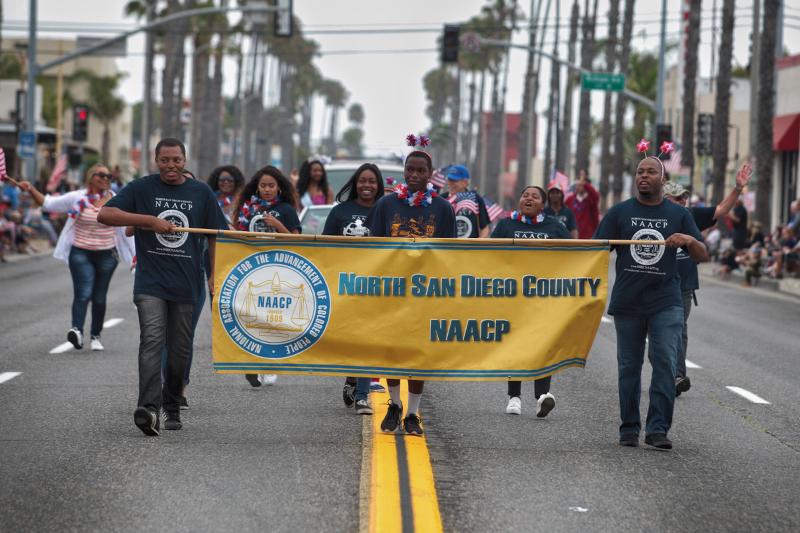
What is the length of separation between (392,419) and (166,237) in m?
1.85

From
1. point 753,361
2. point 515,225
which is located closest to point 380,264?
point 515,225

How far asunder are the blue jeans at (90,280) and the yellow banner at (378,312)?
19.3 ft

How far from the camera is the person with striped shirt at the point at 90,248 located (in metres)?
14.6

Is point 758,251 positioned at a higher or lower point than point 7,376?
higher

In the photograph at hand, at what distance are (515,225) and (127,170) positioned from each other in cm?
9786

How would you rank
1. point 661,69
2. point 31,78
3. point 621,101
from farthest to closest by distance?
point 621,101, point 661,69, point 31,78

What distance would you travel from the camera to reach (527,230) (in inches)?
424

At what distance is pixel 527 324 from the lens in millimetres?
9414

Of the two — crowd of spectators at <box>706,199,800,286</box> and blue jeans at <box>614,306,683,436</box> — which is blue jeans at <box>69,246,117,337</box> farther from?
crowd of spectators at <box>706,199,800,286</box>

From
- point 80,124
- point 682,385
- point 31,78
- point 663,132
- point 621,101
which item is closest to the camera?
point 682,385

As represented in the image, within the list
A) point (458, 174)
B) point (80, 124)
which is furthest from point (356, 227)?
point (80, 124)

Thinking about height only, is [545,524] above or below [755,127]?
below

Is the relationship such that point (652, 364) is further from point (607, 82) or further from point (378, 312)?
point (607, 82)

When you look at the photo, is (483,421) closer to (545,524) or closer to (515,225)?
(515,225)
